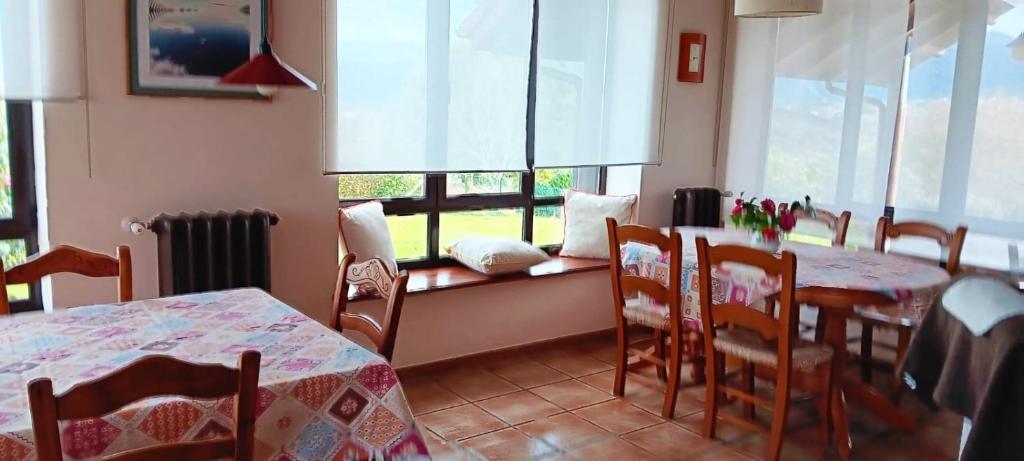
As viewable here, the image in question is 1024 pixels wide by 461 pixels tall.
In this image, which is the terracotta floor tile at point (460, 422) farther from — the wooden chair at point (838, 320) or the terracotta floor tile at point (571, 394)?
the wooden chair at point (838, 320)

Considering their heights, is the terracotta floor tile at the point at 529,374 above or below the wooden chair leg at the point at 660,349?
below

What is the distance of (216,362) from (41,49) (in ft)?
5.18

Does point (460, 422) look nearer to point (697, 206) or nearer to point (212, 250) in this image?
point (212, 250)

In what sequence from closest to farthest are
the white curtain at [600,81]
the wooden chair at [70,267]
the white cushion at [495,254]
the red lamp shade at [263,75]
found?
the red lamp shade at [263,75]
the wooden chair at [70,267]
the white cushion at [495,254]
the white curtain at [600,81]

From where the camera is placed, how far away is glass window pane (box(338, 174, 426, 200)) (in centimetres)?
396

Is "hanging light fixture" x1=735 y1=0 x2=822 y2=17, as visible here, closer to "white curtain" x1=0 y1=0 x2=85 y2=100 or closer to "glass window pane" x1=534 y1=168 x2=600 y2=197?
"glass window pane" x1=534 y1=168 x2=600 y2=197

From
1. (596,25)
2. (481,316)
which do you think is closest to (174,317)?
(481,316)

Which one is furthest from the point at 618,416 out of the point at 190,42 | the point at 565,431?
the point at 190,42

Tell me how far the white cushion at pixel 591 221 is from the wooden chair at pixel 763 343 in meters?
1.35

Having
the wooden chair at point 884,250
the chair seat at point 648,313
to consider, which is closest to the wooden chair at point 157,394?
the chair seat at point 648,313

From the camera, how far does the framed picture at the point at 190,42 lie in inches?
118

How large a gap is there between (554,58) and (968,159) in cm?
214

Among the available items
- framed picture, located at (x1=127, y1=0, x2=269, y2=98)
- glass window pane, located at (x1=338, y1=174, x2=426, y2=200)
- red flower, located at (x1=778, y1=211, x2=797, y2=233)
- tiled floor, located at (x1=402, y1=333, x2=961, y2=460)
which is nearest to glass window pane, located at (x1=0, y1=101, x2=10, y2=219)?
framed picture, located at (x1=127, y1=0, x2=269, y2=98)

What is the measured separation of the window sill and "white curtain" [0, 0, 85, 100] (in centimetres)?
143
